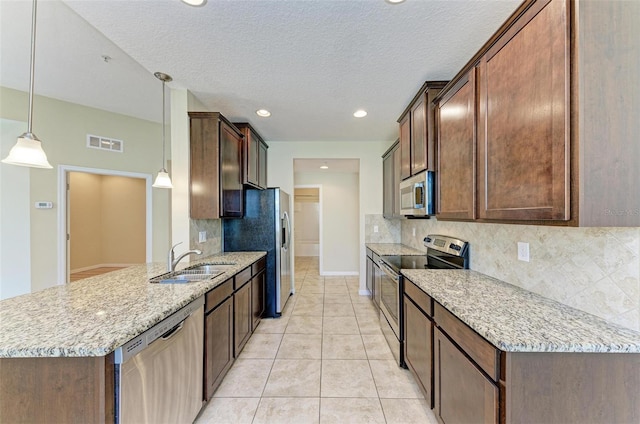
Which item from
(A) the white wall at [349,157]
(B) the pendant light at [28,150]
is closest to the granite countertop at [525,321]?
(B) the pendant light at [28,150]

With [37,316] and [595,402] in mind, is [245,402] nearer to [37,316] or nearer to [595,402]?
[37,316]

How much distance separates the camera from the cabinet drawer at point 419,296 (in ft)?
5.34

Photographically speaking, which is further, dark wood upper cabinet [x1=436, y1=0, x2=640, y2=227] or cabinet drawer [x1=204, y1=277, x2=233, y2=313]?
cabinet drawer [x1=204, y1=277, x2=233, y2=313]

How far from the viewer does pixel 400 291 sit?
7.08ft

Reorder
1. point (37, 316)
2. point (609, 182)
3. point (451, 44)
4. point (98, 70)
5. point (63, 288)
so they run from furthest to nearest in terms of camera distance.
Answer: point (98, 70)
point (451, 44)
point (63, 288)
point (37, 316)
point (609, 182)

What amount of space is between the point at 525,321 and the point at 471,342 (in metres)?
0.25

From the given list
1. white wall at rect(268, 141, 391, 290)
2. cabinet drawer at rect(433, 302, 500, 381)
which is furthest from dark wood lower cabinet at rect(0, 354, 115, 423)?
white wall at rect(268, 141, 391, 290)


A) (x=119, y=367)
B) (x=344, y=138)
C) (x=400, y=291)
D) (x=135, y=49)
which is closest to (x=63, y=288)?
(x=119, y=367)

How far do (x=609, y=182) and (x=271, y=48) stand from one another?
198 cm

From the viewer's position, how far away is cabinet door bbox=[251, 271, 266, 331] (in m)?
2.77

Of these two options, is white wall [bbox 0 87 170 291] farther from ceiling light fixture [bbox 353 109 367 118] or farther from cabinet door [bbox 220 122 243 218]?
ceiling light fixture [bbox 353 109 367 118]

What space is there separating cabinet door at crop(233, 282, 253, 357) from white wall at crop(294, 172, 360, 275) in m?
3.11

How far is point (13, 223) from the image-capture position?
10.5ft

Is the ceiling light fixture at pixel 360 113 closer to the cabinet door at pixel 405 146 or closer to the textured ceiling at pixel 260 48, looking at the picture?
the textured ceiling at pixel 260 48
